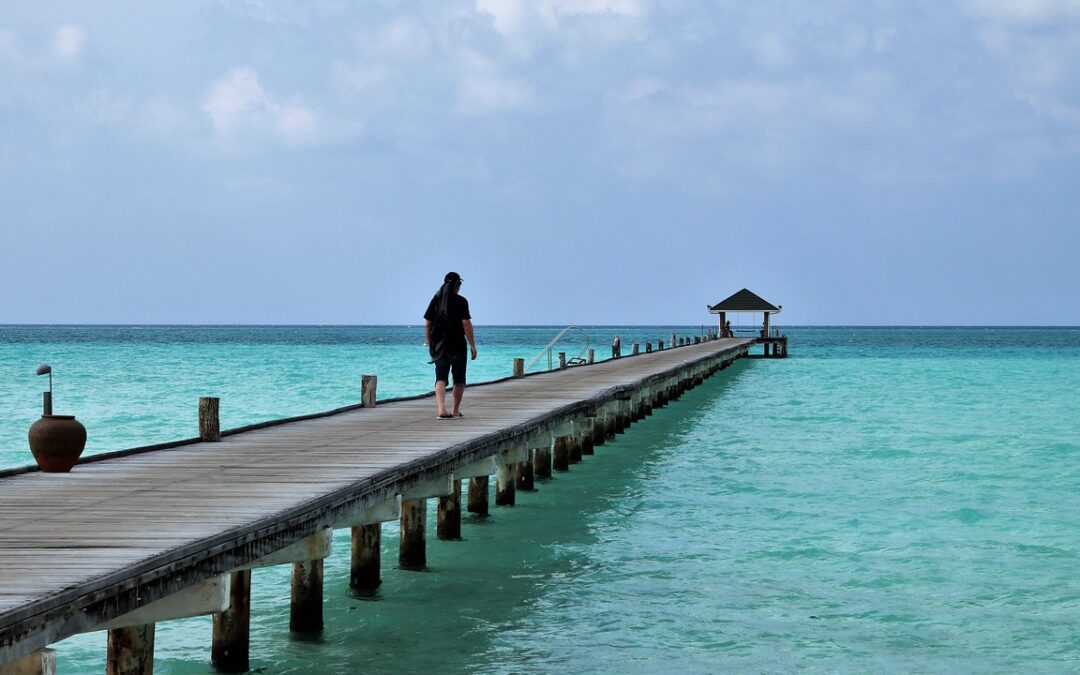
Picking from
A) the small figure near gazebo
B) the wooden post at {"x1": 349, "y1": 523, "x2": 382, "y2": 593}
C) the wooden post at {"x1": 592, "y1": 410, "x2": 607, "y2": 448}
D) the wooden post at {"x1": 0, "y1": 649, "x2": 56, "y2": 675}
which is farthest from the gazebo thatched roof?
the wooden post at {"x1": 0, "y1": 649, "x2": 56, "y2": 675}

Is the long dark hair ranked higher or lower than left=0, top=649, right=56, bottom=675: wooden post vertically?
higher

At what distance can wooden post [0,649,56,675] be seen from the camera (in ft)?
15.7

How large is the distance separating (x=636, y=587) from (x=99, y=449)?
60.6 ft

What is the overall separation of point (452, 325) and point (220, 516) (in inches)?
229

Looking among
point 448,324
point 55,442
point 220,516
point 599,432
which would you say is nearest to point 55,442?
point 55,442

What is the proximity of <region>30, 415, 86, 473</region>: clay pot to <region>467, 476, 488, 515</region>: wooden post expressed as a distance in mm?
6198

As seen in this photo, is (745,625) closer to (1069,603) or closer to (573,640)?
(573,640)

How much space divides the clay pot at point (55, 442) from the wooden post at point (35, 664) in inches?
157

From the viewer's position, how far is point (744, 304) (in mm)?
66500

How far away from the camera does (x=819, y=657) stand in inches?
340

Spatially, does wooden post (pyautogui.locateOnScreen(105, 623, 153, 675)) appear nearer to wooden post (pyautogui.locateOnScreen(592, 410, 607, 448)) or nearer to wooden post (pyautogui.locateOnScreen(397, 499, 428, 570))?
wooden post (pyautogui.locateOnScreen(397, 499, 428, 570))

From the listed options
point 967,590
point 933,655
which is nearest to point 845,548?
point 967,590

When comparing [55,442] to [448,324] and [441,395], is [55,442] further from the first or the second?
[441,395]

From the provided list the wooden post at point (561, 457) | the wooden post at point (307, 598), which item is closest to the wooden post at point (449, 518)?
the wooden post at point (307, 598)
